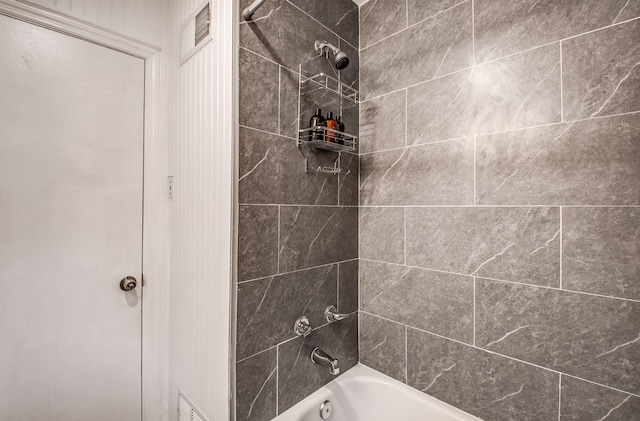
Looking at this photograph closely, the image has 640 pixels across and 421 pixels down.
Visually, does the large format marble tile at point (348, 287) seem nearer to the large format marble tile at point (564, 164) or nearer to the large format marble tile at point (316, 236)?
the large format marble tile at point (316, 236)

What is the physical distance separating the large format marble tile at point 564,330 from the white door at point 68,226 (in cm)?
165

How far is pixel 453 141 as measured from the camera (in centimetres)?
127

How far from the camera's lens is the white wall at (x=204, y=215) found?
1048 millimetres

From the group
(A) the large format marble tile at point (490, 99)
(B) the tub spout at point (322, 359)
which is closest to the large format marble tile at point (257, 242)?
(B) the tub spout at point (322, 359)

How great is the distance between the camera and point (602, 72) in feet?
3.08

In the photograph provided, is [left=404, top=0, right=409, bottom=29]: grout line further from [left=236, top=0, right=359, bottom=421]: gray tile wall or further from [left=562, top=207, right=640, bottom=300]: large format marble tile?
[left=562, top=207, right=640, bottom=300]: large format marble tile

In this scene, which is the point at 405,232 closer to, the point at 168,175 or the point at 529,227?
the point at 529,227

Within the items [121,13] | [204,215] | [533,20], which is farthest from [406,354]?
[121,13]

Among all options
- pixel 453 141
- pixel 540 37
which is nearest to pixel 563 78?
pixel 540 37

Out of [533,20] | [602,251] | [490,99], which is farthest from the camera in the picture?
[490,99]

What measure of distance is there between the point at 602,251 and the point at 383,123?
3.47ft

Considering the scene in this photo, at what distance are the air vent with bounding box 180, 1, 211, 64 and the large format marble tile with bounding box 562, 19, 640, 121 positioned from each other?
1.41m

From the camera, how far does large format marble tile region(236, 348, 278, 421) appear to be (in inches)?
41.4

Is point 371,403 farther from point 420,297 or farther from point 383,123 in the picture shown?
point 383,123
